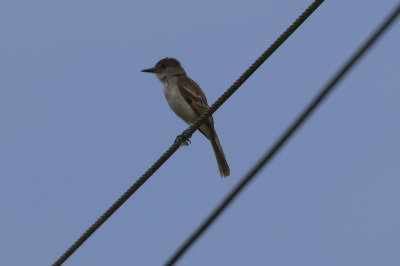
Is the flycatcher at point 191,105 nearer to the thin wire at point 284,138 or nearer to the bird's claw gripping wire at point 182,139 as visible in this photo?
the bird's claw gripping wire at point 182,139

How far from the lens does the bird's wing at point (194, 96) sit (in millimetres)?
10977

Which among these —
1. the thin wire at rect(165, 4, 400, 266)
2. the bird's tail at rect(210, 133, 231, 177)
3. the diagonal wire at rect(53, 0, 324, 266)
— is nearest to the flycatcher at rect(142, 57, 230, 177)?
the bird's tail at rect(210, 133, 231, 177)

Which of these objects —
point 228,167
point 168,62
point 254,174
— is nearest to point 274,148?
point 254,174

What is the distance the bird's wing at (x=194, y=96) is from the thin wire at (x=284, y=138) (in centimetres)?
688

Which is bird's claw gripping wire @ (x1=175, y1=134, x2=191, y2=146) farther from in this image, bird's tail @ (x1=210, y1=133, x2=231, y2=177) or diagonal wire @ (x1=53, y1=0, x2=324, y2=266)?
diagonal wire @ (x1=53, y1=0, x2=324, y2=266)

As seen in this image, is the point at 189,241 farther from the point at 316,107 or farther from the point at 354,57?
the point at 354,57

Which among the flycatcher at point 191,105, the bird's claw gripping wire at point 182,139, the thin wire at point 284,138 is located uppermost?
the flycatcher at point 191,105

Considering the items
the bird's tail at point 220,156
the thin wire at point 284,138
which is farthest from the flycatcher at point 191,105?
the thin wire at point 284,138

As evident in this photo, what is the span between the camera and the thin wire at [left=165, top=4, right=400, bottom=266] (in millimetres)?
3186

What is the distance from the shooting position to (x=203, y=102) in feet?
36.9

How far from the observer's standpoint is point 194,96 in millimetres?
11125

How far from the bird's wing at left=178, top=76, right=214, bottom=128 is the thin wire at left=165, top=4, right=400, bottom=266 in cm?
688

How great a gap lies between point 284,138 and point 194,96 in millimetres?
7496

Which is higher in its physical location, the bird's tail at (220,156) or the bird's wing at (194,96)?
the bird's wing at (194,96)
